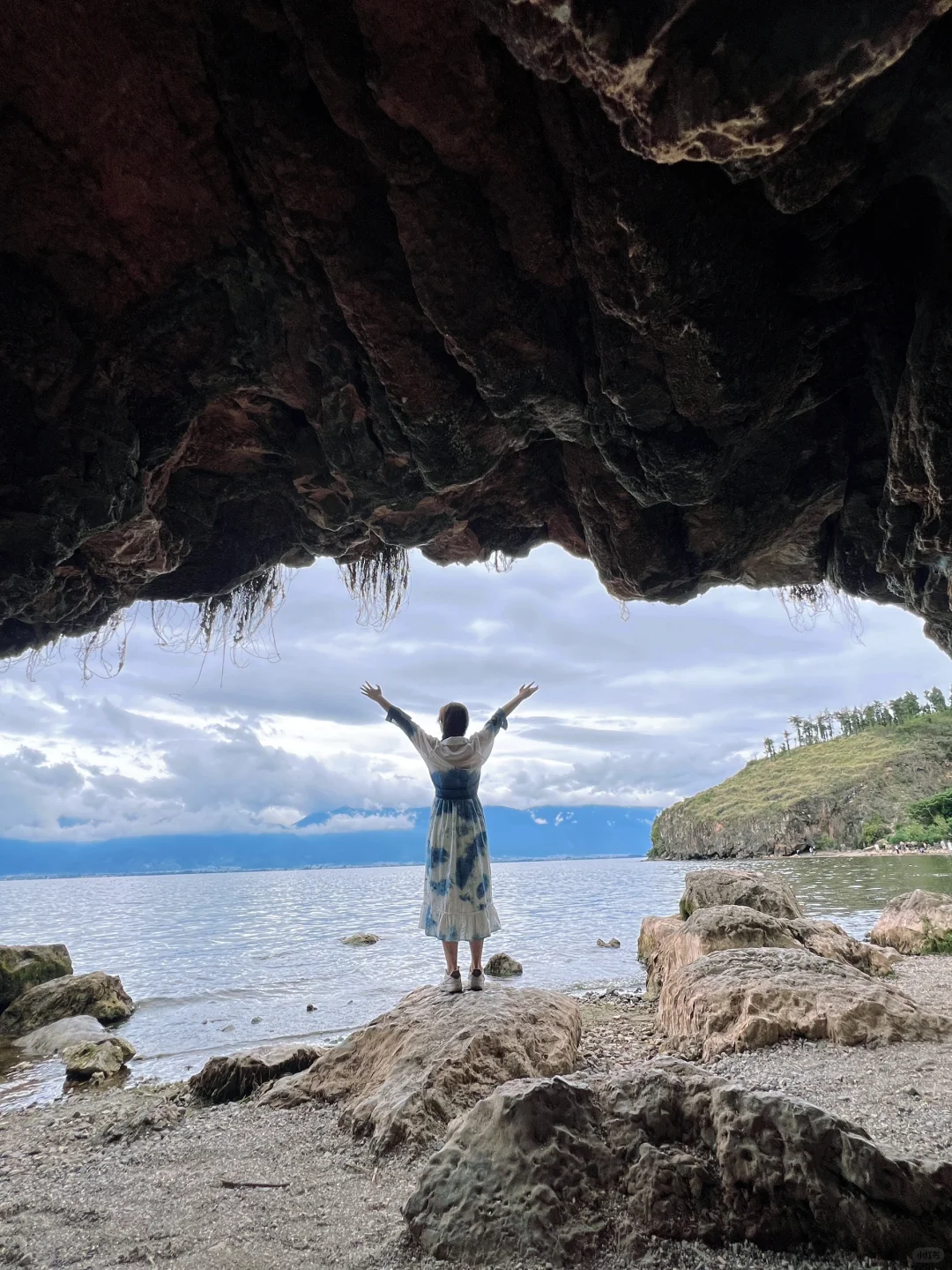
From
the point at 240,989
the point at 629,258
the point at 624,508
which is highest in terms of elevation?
the point at 629,258

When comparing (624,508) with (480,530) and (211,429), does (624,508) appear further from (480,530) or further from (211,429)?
(211,429)

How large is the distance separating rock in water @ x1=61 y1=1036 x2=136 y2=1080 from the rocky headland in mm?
904

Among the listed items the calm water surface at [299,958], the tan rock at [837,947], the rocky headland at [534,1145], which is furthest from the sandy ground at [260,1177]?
the tan rock at [837,947]

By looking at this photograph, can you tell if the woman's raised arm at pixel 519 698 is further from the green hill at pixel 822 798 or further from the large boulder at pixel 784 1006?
the green hill at pixel 822 798

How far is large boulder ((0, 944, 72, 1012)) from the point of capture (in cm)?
1075

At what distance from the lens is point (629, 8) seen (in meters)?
2.14

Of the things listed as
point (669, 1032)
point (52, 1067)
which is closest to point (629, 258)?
point (669, 1032)

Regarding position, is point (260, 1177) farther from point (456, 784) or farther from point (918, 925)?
point (918, 925)

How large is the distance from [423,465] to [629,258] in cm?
212

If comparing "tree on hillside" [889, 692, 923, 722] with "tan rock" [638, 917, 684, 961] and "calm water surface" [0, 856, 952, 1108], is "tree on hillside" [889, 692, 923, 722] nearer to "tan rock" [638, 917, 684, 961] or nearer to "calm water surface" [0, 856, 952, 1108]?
"calm water surface" [0, 856, 952, 1108]

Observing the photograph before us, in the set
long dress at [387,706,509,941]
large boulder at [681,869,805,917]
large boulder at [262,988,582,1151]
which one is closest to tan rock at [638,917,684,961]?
large boulder at [681,869,805,917]

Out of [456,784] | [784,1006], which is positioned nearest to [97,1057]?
[456,784]

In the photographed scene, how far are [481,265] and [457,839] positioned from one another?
14.9 ft

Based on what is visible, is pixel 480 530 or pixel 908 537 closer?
pixel 908 537
